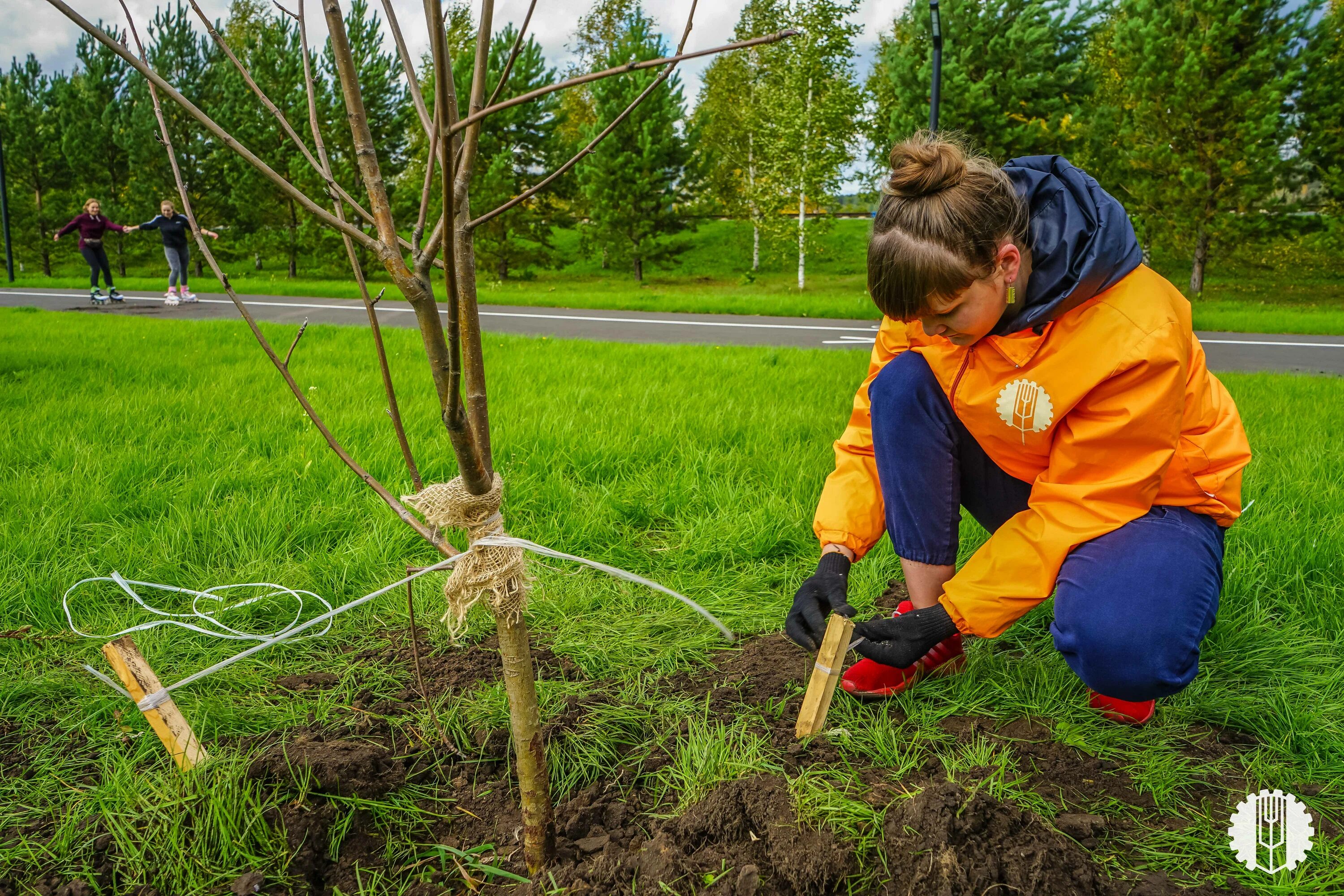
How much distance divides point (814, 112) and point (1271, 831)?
50.1 ft

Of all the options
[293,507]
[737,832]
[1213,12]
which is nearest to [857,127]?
[1213,12]

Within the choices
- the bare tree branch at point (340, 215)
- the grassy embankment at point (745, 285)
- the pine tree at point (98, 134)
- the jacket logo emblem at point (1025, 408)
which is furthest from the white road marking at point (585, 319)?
the pine tree at point (98, 134)

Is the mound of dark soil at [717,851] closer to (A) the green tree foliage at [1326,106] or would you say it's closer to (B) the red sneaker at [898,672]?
(B) the red sneaker at [898,672]

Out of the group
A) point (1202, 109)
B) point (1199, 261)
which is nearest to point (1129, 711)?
point (1202, 109)

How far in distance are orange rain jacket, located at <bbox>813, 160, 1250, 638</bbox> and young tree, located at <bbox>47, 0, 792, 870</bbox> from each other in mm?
957

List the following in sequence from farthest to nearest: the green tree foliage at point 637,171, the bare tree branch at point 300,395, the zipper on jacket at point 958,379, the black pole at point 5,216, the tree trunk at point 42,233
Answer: the tree trunk at point 42,233 → the green tree foliage at point 637,171 → the black pole at point 5,216 → the zipper on jacket at point 958,379 → the bare tree branch at point 300,395

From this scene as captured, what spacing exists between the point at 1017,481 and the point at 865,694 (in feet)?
2.08

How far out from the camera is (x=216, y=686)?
1.94 metres

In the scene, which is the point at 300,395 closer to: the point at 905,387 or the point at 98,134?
the point at 905,387

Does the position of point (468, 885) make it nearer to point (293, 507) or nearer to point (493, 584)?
point (493, 584)

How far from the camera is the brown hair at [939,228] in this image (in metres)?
1.58

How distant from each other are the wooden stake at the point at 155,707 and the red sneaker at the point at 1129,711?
70.9 inches

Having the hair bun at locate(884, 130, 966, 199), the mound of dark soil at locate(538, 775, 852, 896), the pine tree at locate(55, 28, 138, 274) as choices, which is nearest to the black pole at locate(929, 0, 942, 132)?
the hair bun at locate(884, 130, 966, 199)

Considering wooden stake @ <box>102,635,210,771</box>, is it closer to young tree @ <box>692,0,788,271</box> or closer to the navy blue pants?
the navy blue pants
